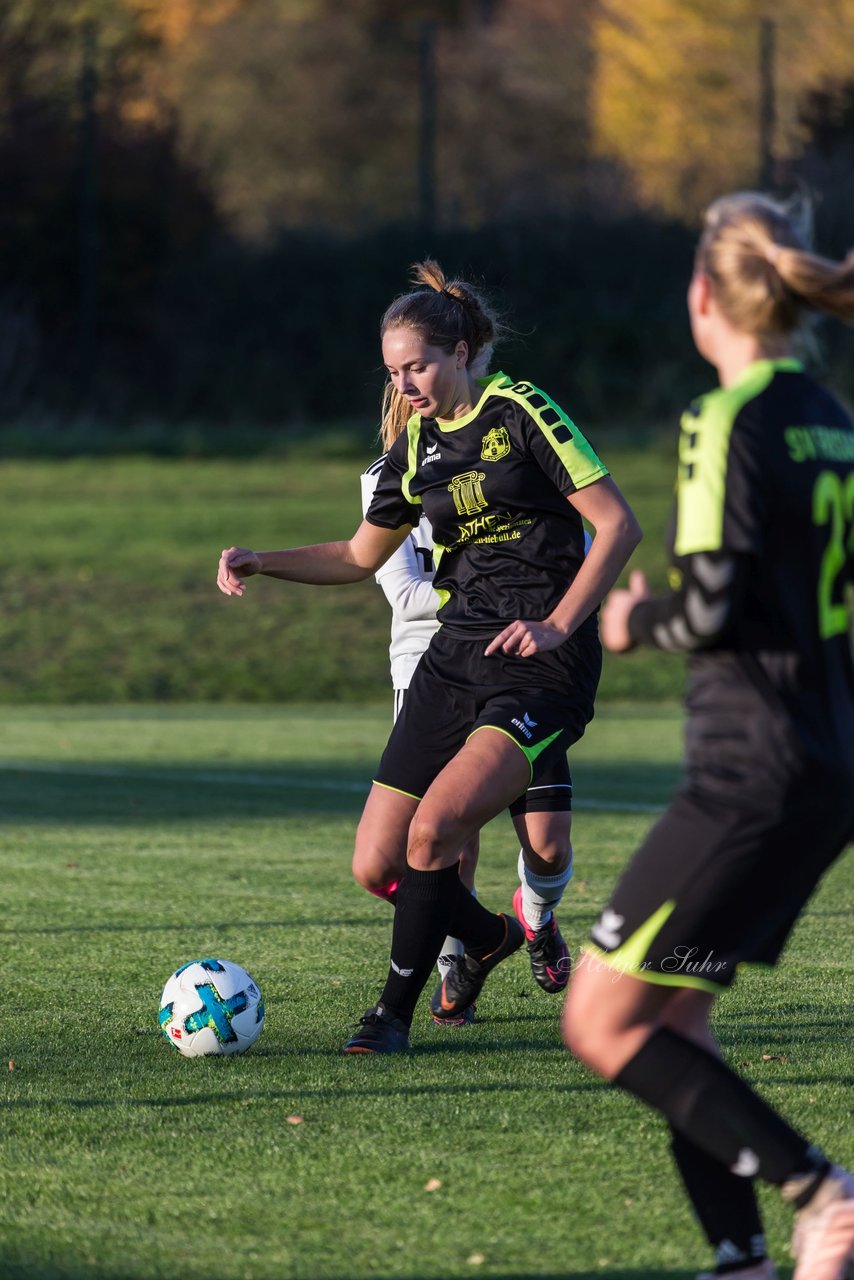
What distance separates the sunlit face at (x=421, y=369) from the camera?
5.31 metres

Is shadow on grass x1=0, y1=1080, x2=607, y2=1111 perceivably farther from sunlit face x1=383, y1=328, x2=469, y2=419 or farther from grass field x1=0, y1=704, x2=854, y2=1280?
sunlit face x1=383, y1=328, x2=469, y2=419

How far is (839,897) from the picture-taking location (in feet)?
28.3

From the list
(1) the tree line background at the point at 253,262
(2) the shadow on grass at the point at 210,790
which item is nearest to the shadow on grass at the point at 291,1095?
(2) the shadow on grass at the point at 210,790

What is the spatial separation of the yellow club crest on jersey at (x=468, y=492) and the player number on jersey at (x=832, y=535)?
218 cm

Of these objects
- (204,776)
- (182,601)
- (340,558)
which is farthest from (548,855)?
(182,601)

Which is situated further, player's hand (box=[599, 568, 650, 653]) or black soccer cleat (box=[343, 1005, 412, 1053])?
black soccer cleat (box=[343, 1005, 412, 1053])

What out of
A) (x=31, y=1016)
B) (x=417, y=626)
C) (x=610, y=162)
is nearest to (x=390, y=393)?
(x=417, y=626)

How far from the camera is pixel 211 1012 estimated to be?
5.31 meters

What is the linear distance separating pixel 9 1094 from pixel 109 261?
3267cm

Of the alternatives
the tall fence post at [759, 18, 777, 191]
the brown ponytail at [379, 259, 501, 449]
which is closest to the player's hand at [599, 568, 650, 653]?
the brown ponytail at [379, 259, 501, 449]

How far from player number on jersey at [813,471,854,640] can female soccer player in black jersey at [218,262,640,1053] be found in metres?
1.80

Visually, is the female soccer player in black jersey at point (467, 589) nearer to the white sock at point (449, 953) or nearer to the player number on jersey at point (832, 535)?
the white sock at point (449, 953)

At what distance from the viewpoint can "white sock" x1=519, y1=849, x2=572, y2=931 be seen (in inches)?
238

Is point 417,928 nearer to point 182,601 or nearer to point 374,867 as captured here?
point 374,867
